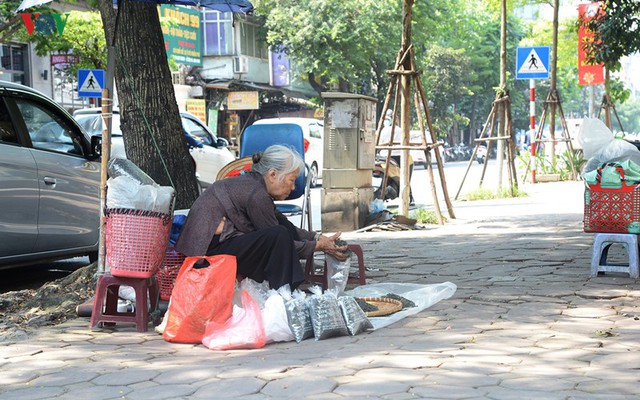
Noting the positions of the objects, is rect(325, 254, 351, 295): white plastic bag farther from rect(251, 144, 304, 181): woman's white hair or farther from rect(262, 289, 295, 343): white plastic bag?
rect(262, 289, 295, 343): white plastic bag

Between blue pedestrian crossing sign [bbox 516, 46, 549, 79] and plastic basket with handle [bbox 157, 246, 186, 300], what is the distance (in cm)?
1429

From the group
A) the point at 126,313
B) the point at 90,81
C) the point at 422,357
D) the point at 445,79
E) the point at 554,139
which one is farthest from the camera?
the point at 445,79

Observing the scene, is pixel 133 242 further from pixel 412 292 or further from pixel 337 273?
pixel 412 292

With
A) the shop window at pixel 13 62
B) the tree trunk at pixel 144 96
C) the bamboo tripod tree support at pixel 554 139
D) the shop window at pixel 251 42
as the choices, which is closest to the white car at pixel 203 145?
the tree trunk at pixel 144 96

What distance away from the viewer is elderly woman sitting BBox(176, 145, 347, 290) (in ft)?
20.3

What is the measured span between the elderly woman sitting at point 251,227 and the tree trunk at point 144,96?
142cm

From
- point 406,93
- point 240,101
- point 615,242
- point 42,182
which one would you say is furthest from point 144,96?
point 240,101

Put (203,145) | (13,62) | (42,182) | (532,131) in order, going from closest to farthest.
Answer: (42,182) → (203,145) → (532,131) → (13,62)

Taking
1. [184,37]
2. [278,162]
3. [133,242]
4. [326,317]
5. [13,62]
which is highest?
[184,37]

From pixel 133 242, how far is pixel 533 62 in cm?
1507

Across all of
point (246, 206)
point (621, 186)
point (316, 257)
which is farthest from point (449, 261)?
point (246, 206)

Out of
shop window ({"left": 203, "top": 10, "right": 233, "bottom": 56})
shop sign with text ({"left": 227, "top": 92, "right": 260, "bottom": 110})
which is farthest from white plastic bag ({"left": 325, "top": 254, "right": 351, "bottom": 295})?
shop window ({"left": 203, "top": 10, "right": 233, "bottom": 56})

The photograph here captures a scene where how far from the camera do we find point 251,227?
6.38 metres

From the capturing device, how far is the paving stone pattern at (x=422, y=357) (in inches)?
176
